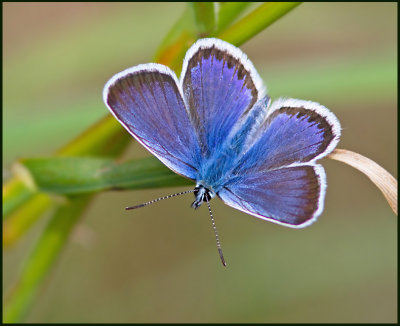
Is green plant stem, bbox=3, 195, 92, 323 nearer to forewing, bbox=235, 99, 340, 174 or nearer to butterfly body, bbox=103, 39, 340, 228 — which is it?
butterfly body, bbox=103, 39, 340, 228

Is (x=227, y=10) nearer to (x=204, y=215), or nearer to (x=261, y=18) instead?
(x=261, y=18)

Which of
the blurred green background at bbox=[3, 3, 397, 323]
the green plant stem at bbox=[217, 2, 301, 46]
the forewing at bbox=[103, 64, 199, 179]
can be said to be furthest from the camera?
the blurred green background at bbox=[3, 3, 397, 323]

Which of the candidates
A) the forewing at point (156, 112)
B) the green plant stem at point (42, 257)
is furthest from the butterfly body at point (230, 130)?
the green plant stem at point (42, 257)

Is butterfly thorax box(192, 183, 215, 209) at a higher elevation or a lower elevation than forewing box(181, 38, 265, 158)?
lower

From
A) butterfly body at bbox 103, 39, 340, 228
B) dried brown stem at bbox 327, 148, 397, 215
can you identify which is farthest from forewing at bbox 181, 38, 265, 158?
dried brown stem at bbox 327, 148, 397, 215

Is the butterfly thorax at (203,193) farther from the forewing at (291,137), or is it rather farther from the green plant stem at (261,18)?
the green plant stem at (261,18)

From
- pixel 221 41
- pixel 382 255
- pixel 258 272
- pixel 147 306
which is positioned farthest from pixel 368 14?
pixel 221 41

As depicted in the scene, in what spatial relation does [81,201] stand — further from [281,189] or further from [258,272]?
[258,272]
